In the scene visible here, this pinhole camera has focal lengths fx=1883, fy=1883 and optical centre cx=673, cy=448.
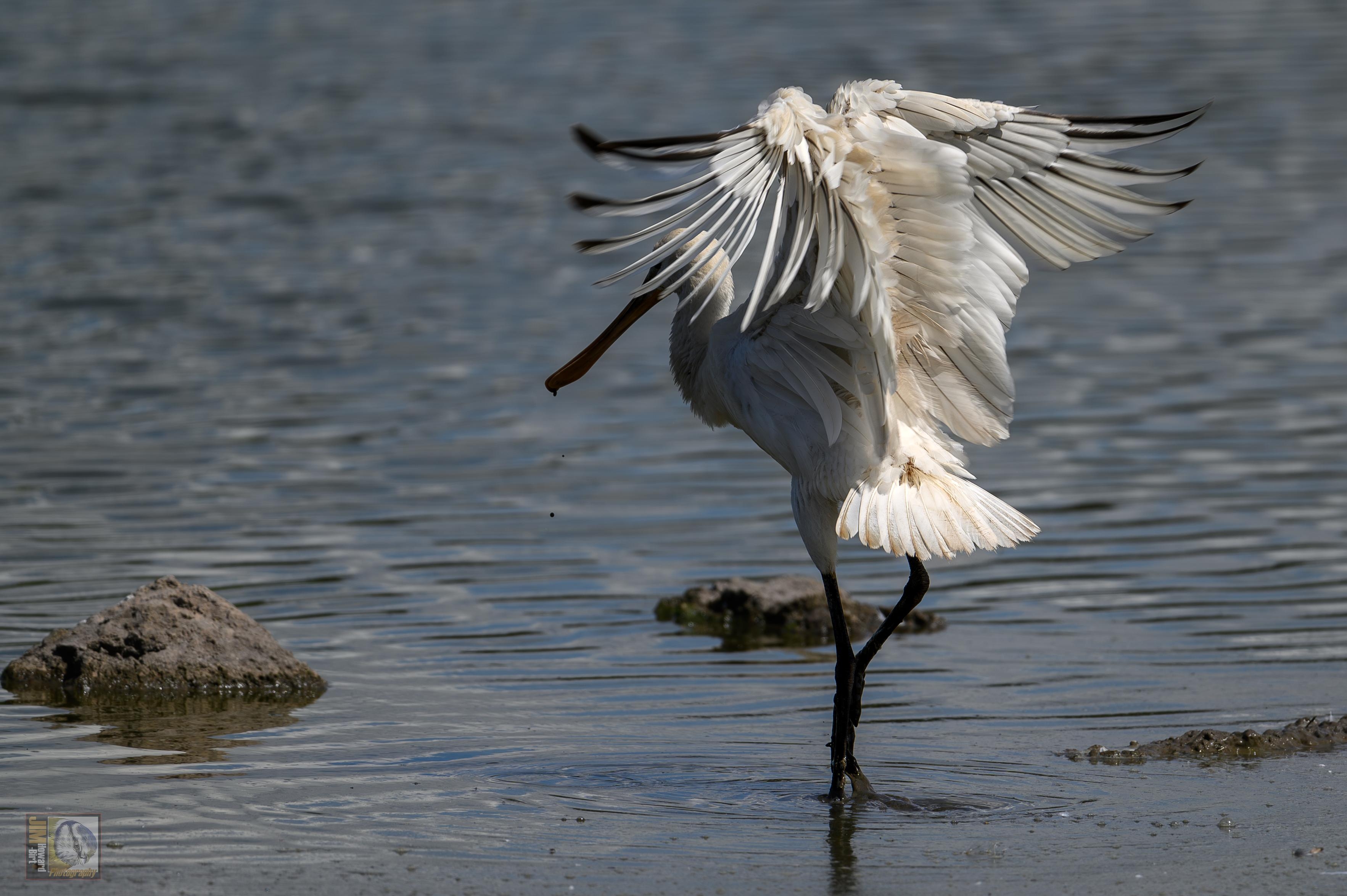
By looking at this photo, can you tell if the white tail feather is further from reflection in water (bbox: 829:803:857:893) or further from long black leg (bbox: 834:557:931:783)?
reflection in water (bbox: 829:803:857:893)

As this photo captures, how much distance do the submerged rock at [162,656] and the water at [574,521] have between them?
11.3 inches

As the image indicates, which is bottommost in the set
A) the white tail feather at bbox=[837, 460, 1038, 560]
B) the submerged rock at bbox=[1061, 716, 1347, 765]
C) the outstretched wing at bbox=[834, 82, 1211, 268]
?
the submerged rock at bbox=[1061, 716, 1347, 765]

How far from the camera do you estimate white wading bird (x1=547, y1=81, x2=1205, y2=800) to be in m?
6.29

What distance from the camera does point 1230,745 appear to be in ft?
24.5

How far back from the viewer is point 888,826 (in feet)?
22.1

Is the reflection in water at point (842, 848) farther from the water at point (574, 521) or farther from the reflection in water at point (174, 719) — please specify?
the reflection in water at point (174, 719)

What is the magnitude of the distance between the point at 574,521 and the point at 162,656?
380cm

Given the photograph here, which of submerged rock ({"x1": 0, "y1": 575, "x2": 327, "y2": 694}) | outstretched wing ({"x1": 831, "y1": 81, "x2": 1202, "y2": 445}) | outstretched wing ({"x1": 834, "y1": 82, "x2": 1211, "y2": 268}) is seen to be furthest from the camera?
submerged rock ({"x1": 0, "y1": 575, "x2": 327, "y2": 694})

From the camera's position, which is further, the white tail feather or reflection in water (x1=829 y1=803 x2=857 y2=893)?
the white tail feather

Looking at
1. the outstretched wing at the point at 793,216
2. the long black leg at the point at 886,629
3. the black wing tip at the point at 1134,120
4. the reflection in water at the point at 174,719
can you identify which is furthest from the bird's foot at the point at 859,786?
the black wing tip at the point at 1134,120

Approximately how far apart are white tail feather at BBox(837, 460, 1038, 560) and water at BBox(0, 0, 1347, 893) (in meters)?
0.96

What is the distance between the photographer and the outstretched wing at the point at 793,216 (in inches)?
224

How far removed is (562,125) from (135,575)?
16.0m

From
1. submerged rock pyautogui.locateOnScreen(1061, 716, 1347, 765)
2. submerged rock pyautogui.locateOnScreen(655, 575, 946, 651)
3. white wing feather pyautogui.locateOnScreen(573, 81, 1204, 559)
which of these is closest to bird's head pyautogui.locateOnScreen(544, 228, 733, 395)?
white wing feather pyautogui.locateOnScreen(573, 81, 1204, 559)
